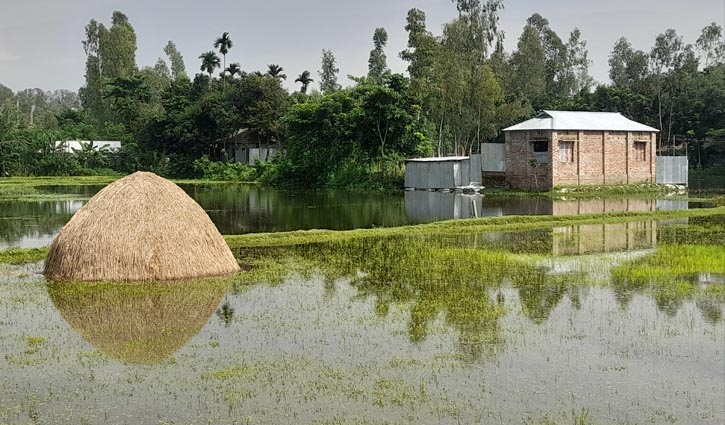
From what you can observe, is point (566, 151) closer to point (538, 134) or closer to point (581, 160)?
point (581, 160)

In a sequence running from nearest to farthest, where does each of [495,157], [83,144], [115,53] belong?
[495,157]
[83,144]
[115,53]

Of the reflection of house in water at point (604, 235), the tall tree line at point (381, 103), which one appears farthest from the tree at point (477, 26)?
the reflection of house in water at point (604, 235)

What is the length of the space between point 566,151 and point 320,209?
17.8 m

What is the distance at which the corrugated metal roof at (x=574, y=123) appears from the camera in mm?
45031

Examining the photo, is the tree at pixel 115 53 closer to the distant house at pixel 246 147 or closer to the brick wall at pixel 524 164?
the distant house at pixel 246 147

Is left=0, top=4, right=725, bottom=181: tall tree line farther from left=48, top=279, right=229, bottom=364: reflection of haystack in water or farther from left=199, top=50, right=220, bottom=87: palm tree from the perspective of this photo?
left=48, top=279, right=229, bottom=364: reflection of haystack in water

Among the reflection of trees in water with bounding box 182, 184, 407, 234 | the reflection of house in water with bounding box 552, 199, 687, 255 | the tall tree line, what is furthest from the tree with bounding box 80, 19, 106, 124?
the reflection of house in water with bounding box 552, 199, 687, 255

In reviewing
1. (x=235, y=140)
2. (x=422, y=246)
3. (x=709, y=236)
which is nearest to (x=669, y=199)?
(x=709, y=236)

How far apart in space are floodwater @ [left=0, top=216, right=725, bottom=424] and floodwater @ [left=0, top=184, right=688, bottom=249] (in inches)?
336

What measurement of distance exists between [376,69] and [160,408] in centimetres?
7659

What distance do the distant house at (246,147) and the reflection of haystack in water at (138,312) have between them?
173 feet

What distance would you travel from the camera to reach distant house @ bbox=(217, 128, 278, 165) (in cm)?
6894

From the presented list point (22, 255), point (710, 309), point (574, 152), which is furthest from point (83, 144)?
point (710, 309)

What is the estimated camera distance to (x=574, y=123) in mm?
45812
